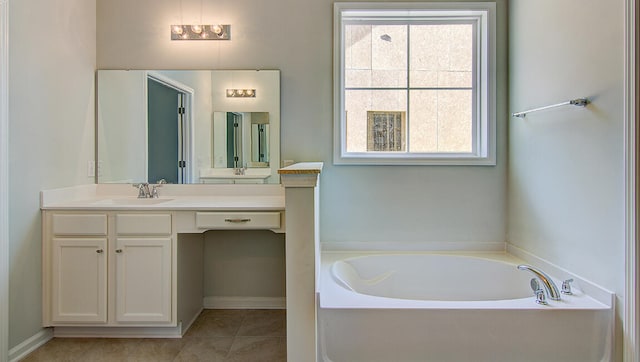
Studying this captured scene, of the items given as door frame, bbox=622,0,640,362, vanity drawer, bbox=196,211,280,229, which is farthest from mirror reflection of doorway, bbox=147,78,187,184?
door frame, bbox=622,0,640,362

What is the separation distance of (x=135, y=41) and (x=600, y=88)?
116 inches

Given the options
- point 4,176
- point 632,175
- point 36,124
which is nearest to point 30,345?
point 4,176

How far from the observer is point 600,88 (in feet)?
5.85

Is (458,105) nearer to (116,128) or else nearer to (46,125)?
(116,128)

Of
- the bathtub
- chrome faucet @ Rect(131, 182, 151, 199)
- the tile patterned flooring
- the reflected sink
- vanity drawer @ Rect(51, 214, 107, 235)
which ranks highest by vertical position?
chrome faucet @ Rect(131, 182, 151, 199)

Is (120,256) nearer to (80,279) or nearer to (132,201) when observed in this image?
(80,279)

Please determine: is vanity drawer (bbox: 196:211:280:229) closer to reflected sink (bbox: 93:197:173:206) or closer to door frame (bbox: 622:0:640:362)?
reflected sink (bbox: 93:197:173:206)

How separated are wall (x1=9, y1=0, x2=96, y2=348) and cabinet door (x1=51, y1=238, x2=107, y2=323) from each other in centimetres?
10

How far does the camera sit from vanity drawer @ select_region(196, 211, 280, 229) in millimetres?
2229

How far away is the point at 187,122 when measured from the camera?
277cm

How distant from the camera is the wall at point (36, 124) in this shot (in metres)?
2.05

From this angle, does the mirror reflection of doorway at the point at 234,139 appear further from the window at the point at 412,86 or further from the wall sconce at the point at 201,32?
the window at the point at 412,86

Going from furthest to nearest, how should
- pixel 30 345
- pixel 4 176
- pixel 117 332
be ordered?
Result: pixel 117 332 < pixel 30 345 < pixel 4 176

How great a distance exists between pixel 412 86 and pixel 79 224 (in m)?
2.43
